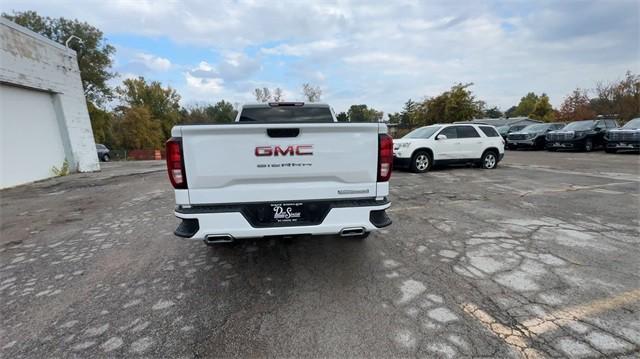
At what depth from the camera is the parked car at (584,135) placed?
17.6 meters

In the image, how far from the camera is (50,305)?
3.00 meters

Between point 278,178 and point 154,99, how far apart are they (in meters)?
64.5

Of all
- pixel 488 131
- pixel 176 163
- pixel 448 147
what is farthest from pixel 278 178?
pixel 488 131

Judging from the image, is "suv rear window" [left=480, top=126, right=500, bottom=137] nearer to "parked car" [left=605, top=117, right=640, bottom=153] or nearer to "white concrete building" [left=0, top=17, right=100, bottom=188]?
"parked car" [left=605, top=117, right=640, bottom=153]

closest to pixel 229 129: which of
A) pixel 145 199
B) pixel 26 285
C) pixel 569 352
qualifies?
pixel 26 285

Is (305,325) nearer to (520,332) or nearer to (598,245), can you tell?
(520,332)

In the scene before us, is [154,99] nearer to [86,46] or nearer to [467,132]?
[86,46]

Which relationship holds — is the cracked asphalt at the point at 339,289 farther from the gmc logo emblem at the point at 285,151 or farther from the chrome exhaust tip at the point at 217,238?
the gmc logo emblem at the point at 285,151

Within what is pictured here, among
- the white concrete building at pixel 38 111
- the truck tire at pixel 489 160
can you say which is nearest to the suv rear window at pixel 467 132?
the truck tire at pixel 489 160

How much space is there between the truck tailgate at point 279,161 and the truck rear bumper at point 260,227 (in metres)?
0.14

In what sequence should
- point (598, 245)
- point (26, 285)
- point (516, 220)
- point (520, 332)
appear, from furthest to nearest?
point (516, 220), point (598, 245), point (26, 285), point (520, 332)

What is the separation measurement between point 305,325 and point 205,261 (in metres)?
1.81

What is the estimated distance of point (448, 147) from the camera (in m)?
11.2

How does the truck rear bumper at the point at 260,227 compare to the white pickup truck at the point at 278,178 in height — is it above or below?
below
